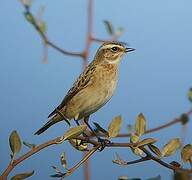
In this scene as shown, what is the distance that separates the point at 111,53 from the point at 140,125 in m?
2.30

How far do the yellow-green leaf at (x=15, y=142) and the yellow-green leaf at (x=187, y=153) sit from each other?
1.05 feet

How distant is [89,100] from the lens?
9.08ft

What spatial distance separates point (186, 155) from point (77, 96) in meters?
2.11

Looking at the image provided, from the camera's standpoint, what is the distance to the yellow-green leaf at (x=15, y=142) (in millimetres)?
804

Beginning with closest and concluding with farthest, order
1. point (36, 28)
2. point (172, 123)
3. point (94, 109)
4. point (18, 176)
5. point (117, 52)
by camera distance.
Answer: point (18, 176), point (172, 123), point (36, 28), point (94, 109), point (117, 52)

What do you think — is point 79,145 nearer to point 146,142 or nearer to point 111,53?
point 146,142

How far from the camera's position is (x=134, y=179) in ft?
2.40

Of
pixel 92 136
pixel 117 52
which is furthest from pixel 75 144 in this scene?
Answer: pixel 117 52

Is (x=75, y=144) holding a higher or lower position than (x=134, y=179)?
higher

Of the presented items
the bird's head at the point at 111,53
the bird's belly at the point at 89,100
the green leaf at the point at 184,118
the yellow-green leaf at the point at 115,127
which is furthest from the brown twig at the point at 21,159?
the bird's head at the point at 111,53

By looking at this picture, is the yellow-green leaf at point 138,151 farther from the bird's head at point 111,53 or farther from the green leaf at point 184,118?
the bird's head at point 111,53

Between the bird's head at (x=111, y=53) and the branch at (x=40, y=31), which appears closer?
the branch at (x=40, y=31)

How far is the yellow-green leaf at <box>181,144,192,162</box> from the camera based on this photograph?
2.56 ft

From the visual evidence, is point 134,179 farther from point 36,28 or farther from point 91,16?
point 36,28
